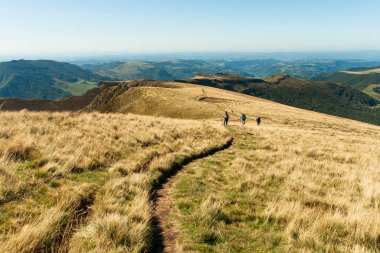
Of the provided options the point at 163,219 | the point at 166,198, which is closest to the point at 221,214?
the point at 163,219

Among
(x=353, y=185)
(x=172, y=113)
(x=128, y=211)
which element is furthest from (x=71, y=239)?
(x=172, y=113)

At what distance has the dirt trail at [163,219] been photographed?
266 inches

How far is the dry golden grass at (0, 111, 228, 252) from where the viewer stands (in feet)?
19.7

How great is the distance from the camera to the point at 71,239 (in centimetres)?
601

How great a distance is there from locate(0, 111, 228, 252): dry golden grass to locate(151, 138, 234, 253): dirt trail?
0.29 metres

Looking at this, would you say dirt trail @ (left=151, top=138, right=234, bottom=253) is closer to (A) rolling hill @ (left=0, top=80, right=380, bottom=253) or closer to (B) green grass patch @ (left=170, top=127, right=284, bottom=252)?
(A) rolling hill @ (left=0, top=80, right=380, bottom=253)

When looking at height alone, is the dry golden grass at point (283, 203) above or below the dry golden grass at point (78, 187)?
below

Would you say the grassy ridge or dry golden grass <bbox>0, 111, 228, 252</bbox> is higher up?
dry golden grass <bbox>0, 111, 228, 252</bbox>

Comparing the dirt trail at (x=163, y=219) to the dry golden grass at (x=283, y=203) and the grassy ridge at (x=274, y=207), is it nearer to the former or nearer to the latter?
the grassy ridge at (x=274, y=207)

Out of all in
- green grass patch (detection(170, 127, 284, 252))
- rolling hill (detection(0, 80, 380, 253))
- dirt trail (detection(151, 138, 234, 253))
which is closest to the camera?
rolling hill (detection(0, 80, 380, 253))

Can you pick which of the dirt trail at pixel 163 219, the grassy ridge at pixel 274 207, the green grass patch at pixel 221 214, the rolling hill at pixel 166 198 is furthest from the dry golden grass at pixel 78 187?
the grassy ridge at pixel 274 207

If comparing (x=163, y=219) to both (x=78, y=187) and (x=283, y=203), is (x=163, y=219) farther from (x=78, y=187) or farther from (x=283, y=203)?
(x=283, y=203)

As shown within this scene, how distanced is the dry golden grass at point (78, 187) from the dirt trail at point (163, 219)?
0.29 meters

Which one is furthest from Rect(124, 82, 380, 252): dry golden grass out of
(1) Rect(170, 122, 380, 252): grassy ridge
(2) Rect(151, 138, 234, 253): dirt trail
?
(2) Rect(151, 138, 234, 253): dirt trail
